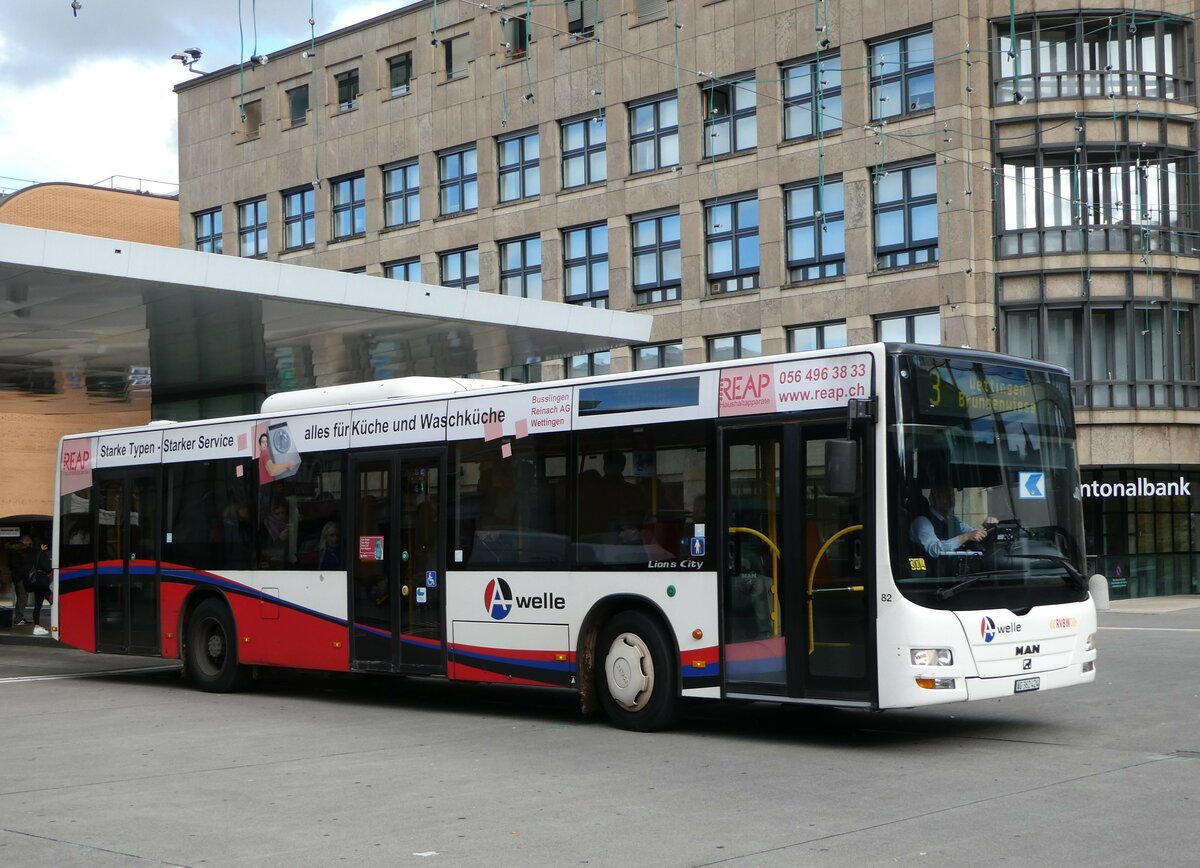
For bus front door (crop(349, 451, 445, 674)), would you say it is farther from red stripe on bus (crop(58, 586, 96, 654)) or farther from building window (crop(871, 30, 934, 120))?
building window (crop(871, 30, 934, 120))

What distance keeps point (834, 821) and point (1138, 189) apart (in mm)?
31815

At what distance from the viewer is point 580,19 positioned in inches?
1695

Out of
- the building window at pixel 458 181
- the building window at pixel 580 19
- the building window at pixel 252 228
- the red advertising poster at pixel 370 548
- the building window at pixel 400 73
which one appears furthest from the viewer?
the building window at pixel 252 228

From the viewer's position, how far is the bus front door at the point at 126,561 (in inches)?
701

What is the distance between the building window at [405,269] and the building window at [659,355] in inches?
329

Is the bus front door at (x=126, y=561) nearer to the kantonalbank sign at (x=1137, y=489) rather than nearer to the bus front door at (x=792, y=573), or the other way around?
the bus front door at (x=792, y=573)

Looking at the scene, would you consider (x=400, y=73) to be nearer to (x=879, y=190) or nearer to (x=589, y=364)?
(x=589, y=364)

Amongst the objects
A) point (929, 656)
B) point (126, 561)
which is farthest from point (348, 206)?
point (929, 656)

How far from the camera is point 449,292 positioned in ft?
75.0

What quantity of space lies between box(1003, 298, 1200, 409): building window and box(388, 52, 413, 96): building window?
66.7ft

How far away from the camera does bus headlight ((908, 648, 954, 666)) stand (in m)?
10.8

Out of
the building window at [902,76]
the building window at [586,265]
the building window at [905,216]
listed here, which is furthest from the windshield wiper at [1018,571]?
the building window at [586,265]

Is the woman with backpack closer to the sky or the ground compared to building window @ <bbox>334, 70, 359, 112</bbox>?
closer to the ground

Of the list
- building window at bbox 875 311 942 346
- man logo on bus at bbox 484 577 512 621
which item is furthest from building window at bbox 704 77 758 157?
man logo on bus at bbox 484 577 512 621
